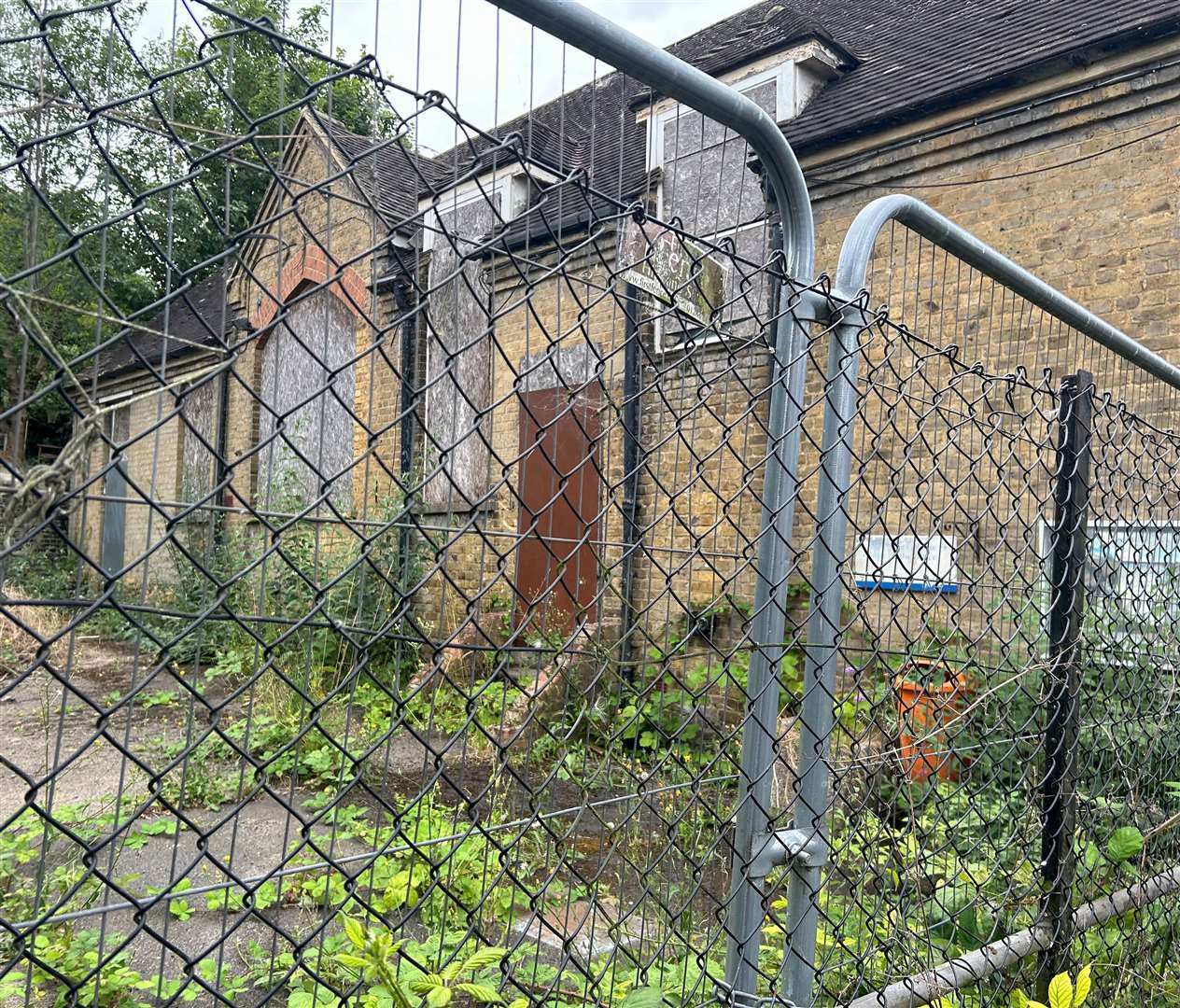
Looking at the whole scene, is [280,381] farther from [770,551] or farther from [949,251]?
[949,251]

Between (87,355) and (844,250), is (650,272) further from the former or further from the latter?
(87,355)

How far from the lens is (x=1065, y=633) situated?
2.58 meters

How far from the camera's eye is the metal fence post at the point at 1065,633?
8.38 feet

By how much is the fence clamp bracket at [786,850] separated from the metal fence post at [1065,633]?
3.72 feet

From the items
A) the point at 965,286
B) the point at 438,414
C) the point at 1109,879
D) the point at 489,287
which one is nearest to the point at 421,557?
the point at 489,287

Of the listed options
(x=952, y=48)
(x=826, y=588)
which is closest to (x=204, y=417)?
(x=826, y=588)

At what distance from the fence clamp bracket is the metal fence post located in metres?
1.13

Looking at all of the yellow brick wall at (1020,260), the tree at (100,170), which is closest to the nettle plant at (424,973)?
the tree at (100,170)

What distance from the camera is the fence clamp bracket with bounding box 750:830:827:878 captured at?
168cm

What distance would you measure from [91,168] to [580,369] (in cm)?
716

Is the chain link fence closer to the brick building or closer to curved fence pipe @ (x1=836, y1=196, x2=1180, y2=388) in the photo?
curved fence pipe @ (x1=836, y1=196, x2=1180, y2=388)

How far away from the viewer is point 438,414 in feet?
29.7

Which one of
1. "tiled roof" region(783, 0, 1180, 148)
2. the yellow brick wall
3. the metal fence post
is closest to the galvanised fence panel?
the metal fence post

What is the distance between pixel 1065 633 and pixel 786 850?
1356mm
